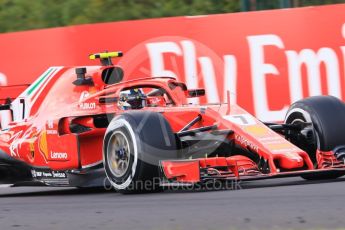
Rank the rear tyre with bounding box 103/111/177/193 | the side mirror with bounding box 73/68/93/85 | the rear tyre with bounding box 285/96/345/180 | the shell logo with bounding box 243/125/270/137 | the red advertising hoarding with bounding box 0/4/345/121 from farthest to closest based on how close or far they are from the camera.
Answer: the red advertising hoarding with bounding box 0/4/345/121 < the side mirror with bounding box 73/68/93/85 < the rear tyre with bounding box 285/96/345/180 < the shell logo with bounding box 243/125/270/137 < the rear tyre with bounding box 103/111/177/193

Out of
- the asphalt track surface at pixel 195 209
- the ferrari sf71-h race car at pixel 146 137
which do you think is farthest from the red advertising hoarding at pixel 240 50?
the asphalt track surface at pixel 195 209

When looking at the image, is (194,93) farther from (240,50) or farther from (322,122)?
(240,50)

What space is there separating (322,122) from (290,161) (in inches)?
38.4

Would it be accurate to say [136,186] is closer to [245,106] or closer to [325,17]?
[245,106]

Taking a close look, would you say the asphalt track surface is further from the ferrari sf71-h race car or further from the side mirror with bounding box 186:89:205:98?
the side mirror with bounding box 186:89:205:98

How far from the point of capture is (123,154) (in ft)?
29.1

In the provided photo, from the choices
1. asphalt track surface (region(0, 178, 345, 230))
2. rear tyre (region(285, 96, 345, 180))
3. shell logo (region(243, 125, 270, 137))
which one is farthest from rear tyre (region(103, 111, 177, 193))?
rear tyre (region(285, 96, 345, 180))

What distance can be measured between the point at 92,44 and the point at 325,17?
140 inches

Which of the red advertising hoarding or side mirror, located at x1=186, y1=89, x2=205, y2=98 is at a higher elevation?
the red advertising hoarding

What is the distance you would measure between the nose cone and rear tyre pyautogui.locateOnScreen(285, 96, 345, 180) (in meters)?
0.67

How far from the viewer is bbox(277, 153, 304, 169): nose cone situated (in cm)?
855

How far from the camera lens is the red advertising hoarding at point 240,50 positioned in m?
13.3

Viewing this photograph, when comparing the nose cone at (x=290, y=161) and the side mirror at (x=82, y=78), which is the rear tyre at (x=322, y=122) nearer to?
the nose cone at (x=290, y=161)

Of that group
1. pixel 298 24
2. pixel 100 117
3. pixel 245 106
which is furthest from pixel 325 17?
pixel 100 117
